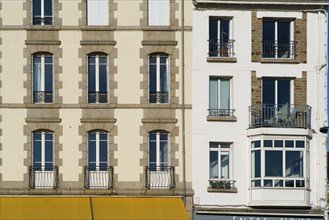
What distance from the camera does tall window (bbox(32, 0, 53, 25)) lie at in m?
31.0

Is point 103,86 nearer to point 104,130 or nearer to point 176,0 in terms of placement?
point 104,130

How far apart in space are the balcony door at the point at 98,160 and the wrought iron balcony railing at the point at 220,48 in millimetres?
4998

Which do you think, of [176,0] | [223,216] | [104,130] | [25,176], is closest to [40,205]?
[25,176]

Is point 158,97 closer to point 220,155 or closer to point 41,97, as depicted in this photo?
point 220,155

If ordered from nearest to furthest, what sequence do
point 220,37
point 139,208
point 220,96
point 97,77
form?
point 139,208 → point 97,77 → point 220,96 → point 220,37

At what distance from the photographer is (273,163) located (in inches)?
1206

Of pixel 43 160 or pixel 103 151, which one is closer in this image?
pixel 43 160

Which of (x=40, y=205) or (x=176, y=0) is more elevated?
(x=176, y=0)

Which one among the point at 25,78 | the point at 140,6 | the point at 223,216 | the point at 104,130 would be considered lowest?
the point at 223,216

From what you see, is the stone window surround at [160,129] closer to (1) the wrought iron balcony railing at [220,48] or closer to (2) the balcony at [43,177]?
(1) the wrought iron balcony railing at [220,48]

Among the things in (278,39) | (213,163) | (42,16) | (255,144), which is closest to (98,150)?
(213,163)

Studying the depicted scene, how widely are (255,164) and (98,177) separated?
570 centimetres

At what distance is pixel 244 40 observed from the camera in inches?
1229

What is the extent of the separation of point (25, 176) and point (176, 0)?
8.45m
